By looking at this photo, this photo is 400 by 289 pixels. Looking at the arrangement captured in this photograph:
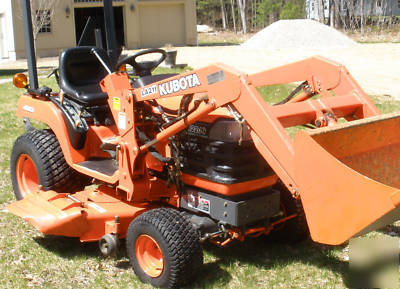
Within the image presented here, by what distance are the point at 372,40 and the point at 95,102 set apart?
81.8 feet

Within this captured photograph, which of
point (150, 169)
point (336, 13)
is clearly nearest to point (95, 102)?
point (150, 169)

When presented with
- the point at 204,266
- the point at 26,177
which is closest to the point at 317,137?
the point at 204,266

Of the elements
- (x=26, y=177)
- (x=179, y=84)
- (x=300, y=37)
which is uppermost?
(x=179, y=84)

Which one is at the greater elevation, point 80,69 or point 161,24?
point 80,69

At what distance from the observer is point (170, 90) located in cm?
359

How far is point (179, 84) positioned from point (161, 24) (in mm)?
26274

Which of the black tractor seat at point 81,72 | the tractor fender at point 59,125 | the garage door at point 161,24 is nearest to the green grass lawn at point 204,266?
the tractor fender at point 59,125

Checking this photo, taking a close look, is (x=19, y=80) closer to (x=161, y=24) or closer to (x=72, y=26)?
(x=72, y=26)

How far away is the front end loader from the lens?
2959 millimetres

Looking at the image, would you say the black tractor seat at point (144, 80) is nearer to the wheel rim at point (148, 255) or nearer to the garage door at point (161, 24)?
the wheel rim at point (148, 255)

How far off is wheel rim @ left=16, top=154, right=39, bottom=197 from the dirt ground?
742cm

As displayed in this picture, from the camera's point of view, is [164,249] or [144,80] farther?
[144,80]

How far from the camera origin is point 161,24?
29.1 metres

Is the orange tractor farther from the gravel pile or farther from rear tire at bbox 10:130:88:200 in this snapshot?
the gravel pile
